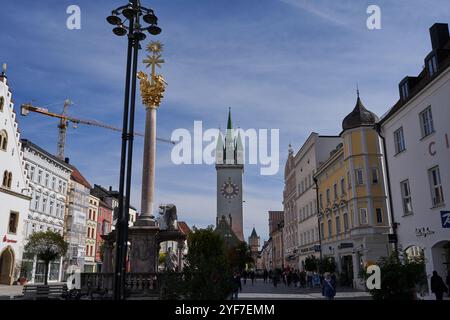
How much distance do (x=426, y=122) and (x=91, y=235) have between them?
56147mm

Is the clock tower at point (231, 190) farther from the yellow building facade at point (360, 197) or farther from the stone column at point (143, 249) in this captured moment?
the stone column at point (143, 249)

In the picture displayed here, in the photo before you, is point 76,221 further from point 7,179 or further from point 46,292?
point 46,292

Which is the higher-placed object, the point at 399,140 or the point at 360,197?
the point at 399,140

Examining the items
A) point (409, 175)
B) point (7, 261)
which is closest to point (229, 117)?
point (7, 261)

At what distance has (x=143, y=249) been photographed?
818 inches

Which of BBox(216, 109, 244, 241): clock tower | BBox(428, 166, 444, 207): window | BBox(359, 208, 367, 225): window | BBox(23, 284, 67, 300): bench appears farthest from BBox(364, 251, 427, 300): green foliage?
BBox(216, 109, 244, 241): clock tower

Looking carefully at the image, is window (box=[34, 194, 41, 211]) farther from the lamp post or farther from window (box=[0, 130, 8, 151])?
the lamp post

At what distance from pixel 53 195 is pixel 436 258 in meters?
44.1

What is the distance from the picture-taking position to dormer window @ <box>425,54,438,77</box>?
72.1 feet

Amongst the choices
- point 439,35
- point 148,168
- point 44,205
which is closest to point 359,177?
point 439,35

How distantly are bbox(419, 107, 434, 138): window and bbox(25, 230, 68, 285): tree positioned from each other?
27.1 meters

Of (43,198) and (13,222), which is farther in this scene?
(43,198)
